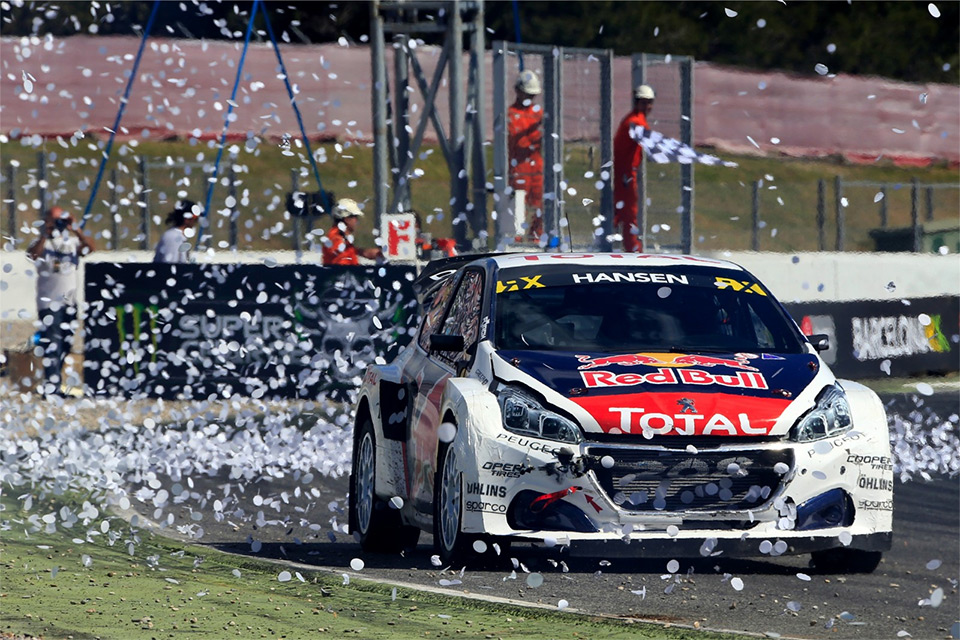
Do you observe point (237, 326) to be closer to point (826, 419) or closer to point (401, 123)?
point (401, 123)

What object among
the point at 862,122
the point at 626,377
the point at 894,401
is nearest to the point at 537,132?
the point at 894,401

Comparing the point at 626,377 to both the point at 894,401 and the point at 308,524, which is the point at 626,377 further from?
the point at 894,401

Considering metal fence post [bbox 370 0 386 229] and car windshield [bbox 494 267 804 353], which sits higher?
metal fence post [bbox 370 0 386 229]

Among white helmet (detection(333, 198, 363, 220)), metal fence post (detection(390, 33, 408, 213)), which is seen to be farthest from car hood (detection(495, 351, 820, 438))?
metal fence post (detection(390, 33, 408, 213))

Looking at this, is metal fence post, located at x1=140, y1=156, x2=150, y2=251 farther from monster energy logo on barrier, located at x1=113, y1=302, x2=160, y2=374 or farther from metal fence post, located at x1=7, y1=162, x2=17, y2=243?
monster energy logo on barrier, located at x1=113, y1=302, x2=160, y2=374

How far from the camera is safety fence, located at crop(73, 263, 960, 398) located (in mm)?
16719

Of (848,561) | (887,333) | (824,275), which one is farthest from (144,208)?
(848,561)

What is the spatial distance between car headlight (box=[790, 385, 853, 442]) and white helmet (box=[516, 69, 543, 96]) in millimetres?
11743

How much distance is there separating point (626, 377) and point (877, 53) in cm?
4008

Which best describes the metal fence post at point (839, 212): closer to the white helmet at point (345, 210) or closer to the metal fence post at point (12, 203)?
the white helmet at point (345, 210)

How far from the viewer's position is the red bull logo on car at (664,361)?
7484mm

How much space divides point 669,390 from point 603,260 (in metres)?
1.45

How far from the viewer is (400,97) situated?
20859mm

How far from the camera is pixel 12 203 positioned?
84.1ft
